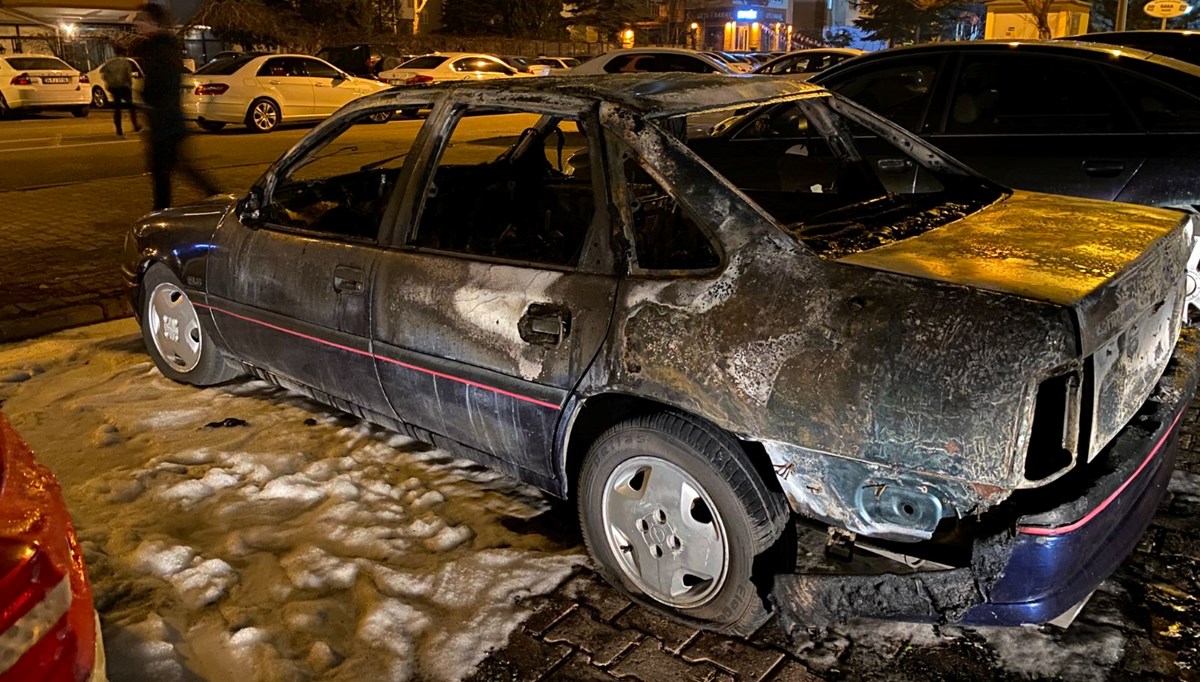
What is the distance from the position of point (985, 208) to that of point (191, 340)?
379 centimetres

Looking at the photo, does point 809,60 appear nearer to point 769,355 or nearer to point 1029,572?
point 769,355

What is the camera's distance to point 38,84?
1984 centimetres

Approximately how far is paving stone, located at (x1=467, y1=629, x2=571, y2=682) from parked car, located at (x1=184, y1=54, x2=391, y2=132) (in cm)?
1655

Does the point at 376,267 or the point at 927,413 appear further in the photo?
the point at 376,267

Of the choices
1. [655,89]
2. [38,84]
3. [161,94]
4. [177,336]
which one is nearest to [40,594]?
[655,89]

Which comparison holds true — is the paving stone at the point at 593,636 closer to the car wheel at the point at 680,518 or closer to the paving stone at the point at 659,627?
the paving stone at the point at 659,627

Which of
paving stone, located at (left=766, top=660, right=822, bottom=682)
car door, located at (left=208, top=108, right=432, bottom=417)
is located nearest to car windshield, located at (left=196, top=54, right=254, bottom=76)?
car door, located at (left=208, top=108, right=432, bottom=417)

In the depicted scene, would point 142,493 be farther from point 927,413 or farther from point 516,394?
point 927,413

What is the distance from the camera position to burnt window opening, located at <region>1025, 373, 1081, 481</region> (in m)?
2.18

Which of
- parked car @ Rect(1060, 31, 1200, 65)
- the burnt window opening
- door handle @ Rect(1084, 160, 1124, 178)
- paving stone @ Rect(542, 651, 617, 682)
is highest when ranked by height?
parked car @ Rect(1060, 31, 1200, 65)

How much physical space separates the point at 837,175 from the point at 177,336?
3393 millimetres

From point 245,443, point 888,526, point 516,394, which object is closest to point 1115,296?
point 888,526

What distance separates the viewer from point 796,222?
3014 millimetres

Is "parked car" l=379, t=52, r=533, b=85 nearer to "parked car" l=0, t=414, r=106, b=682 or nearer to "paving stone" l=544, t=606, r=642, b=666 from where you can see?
"paving stone" l=544, t=606, r=642, b=666
